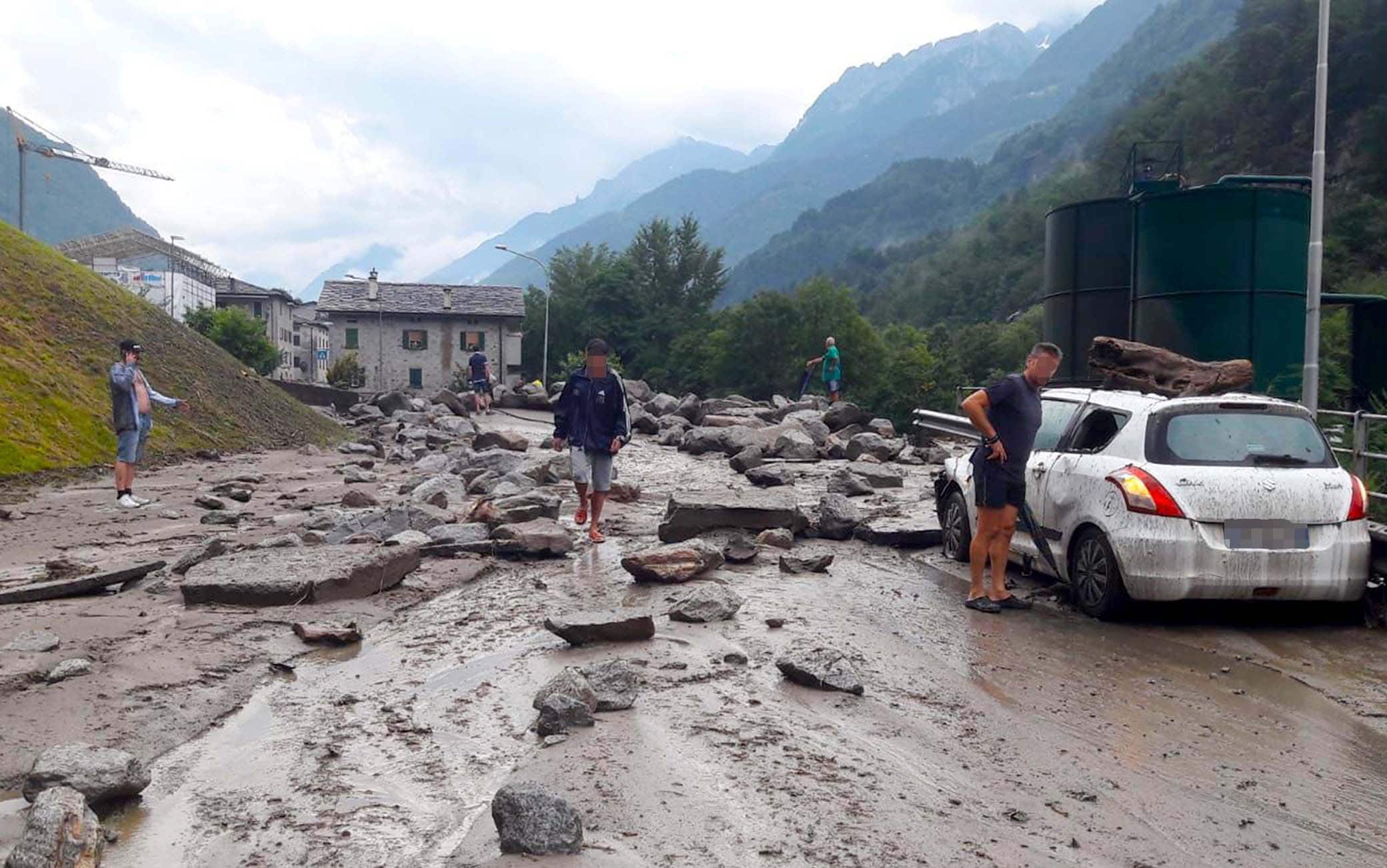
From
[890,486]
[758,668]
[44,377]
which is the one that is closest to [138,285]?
[44,377]

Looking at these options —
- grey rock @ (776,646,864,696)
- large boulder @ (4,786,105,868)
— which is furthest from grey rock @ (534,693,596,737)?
large boulder @ (4,786,105,868)

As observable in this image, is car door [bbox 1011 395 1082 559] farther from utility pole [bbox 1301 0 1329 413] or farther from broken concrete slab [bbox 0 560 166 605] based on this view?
utility pole [bbox 1301 0 1329 413]

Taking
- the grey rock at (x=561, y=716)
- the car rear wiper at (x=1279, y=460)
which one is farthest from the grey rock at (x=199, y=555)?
the car rear wiper at (x=1279, y=460)

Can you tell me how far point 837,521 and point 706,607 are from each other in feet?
13.2

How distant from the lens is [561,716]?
194 inches

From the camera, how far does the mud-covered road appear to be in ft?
12.7

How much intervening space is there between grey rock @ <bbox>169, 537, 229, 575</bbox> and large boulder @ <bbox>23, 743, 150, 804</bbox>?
423 cm

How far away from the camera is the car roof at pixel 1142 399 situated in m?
7.50

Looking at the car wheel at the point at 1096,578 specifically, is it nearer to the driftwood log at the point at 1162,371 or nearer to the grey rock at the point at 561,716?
the driftwood log at the point at 1162,371

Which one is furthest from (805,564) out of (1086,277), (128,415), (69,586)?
(1086,277)

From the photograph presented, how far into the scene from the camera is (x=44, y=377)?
18.5m

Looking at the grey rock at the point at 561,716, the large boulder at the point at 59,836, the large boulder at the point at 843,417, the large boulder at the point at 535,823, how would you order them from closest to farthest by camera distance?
the large boulder at the point at 59,836, the large boulder at the point at 535,823, the grey rock at the point at 561,716, the large boulder at the point at 843,417

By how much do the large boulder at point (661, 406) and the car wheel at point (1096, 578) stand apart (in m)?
23.9

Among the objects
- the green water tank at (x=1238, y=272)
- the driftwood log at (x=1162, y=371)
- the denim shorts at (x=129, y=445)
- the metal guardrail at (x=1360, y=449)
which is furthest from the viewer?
the green water tank at (x=1238, y=272)
